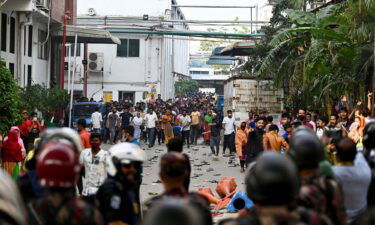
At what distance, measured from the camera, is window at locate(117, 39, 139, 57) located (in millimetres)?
52031

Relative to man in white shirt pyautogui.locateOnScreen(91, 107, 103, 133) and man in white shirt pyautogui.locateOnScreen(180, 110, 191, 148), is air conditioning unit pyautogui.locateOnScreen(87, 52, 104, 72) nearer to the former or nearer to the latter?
man in white shirt pyautogui.locateOnScreen(180, 110, 191, 148)

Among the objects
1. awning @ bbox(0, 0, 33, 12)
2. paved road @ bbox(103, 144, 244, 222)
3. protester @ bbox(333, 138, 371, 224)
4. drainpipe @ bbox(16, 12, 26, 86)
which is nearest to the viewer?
protester @ bbox(333, 138, 371, 224)

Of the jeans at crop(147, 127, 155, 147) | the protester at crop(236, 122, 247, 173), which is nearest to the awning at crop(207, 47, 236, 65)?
the jeans at crop(147, 127, 155, 147)

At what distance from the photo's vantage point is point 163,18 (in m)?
53.1

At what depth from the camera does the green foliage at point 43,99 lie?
88.1 feet

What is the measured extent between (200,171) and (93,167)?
1130cm

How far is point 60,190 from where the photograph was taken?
4.40m

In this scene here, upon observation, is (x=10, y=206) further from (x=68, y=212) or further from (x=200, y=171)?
(x=200, y=171)

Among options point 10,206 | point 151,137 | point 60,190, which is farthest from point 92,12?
point 10,206

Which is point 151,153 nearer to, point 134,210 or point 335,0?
point 335,0

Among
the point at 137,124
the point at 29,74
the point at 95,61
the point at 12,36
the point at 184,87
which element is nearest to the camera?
the point at 137,124

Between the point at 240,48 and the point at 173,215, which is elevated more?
the point at 240,48

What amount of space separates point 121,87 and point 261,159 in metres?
48.5

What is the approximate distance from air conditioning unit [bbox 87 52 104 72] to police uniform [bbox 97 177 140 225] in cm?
4534
